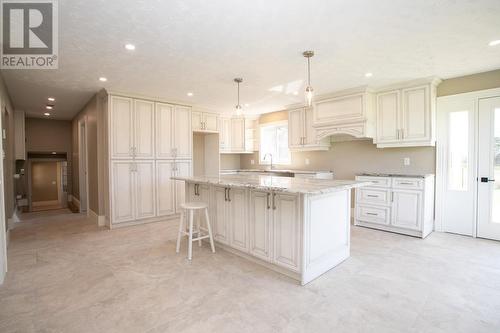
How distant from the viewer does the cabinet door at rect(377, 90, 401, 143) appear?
4.25 m

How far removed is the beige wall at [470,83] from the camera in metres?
3.66

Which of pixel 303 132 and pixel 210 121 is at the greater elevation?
pixel 210 121

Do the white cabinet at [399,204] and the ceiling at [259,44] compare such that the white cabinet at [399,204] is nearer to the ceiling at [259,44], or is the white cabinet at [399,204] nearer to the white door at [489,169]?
the white door at [489,169]

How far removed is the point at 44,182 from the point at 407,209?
37.1 feet

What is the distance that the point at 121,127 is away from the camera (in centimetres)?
455

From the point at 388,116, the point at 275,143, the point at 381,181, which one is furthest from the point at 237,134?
the point at 381,181

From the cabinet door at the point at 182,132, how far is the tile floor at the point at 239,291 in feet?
7.49

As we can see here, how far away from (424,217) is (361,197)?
970 mm

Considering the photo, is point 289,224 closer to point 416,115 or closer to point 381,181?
point 381,181

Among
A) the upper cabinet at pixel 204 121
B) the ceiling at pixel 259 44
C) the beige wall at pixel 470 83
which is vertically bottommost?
the upper cabinet at pixel 204 121

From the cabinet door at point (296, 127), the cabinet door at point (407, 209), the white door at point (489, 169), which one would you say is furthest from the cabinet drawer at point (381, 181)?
the cabinet door at point (296, 127)

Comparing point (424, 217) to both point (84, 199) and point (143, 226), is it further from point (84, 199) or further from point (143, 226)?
point (84, 199)

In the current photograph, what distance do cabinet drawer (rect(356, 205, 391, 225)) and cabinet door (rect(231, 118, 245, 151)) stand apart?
3453 millimetres

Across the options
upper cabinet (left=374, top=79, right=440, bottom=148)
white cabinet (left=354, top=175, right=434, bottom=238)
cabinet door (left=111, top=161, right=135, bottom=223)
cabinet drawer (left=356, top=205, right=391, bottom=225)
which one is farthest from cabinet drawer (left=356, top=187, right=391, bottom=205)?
cabinet door (left=111, top=161, right=135, bottom=223)
